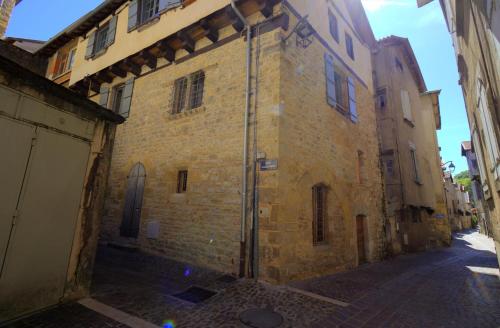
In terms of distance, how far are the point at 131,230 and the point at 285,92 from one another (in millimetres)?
5920

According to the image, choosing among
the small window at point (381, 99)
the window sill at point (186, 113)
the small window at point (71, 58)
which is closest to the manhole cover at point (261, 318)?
the window sill at point (186, 113)

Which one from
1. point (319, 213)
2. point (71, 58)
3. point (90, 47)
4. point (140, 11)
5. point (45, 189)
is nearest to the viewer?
point (45, 189)

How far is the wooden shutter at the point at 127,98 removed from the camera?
926 centimetres

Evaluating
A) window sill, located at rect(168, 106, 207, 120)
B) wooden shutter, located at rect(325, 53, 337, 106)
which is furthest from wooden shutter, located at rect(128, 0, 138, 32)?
wooden shutter, located at rect(325, 53, 337, 106)

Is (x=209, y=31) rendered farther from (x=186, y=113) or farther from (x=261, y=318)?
(x=261, y=318)

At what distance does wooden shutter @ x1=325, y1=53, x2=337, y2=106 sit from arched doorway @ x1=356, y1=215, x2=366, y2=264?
3.95 meters

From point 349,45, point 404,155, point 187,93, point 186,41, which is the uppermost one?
point 349,45

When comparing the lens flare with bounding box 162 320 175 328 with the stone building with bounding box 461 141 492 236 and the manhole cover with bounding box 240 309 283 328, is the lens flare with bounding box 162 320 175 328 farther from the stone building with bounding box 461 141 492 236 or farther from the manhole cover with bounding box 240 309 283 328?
the stone building with bounding box 461 141 492 236

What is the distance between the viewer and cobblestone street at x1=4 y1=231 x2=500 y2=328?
3.60m

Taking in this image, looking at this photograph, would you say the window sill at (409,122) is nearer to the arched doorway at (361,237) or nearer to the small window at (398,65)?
the small window at (398,65)

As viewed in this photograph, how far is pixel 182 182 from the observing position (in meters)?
7.30

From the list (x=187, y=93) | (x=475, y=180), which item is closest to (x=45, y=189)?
(x=187, y=93)

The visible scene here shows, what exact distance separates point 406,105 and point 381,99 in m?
2.07

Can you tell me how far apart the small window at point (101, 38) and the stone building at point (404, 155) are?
1199cm
